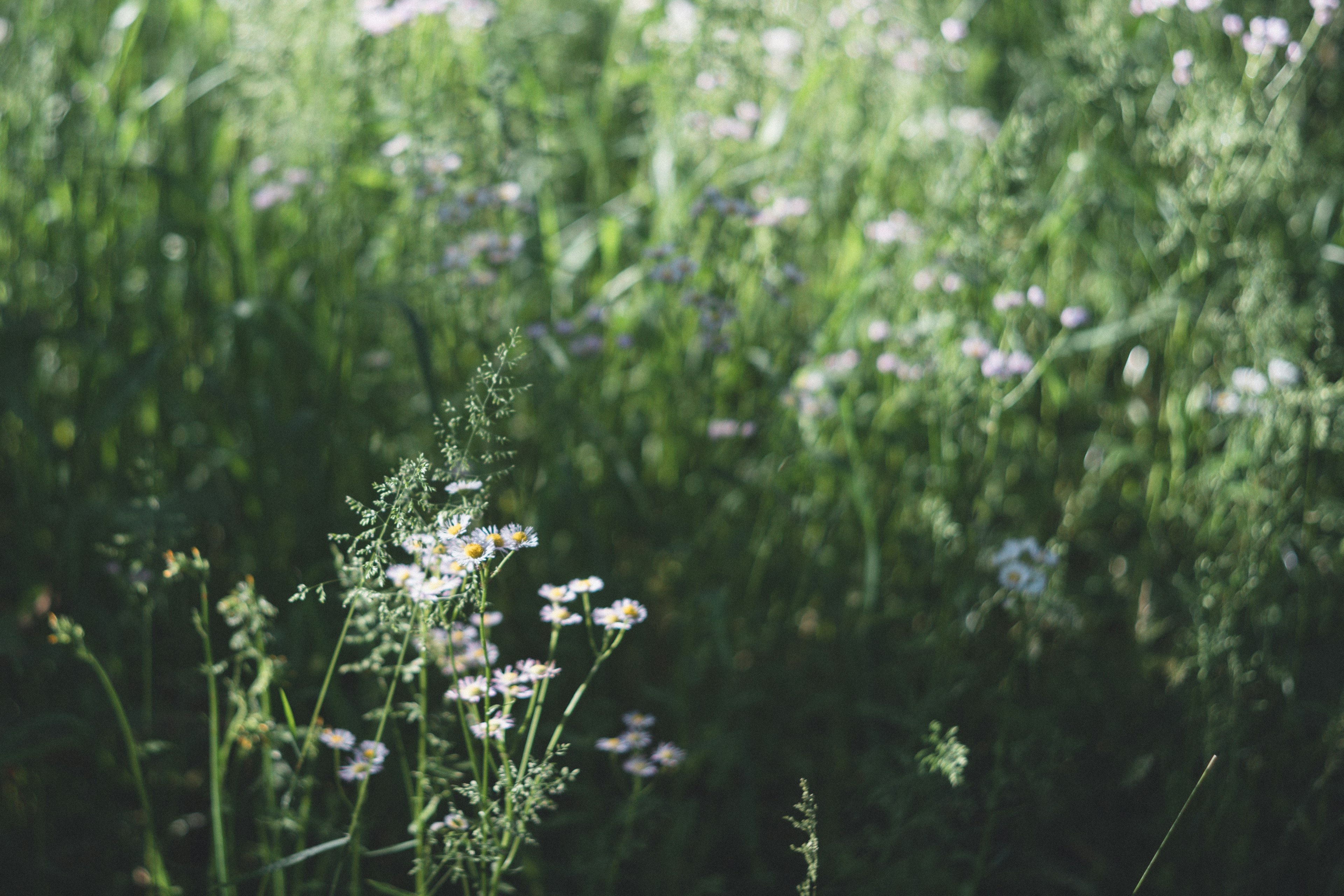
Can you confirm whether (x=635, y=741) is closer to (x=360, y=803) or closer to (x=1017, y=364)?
(x=360, y=803)

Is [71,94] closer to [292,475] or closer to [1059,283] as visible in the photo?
[292,475]

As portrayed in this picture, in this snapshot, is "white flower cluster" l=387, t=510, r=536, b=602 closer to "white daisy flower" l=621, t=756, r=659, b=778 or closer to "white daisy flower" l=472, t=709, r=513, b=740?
"white daisy flower" l=472, t=709, r=513, b=740

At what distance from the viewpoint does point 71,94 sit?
2.33m

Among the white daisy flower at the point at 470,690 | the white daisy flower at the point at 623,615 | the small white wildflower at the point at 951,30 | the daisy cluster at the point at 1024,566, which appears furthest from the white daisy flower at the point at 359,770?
the small white wildflower at the point at 951,30

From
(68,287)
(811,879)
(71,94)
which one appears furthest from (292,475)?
(811,879)

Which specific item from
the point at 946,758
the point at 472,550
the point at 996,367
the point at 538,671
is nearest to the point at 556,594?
the point at 538,671

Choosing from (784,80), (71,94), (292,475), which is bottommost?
(292,475)

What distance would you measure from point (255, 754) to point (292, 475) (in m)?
0.55

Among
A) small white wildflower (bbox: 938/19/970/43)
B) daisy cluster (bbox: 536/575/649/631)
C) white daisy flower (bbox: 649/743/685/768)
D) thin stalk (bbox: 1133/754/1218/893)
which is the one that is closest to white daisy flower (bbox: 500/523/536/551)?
daisy cluster (bbox: 536/575/649/631)

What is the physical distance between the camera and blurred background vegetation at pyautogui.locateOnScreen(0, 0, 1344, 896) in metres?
1.65

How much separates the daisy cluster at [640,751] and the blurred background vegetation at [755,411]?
0.09m

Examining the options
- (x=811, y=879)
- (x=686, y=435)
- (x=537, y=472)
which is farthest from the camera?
(x=686, y=435)

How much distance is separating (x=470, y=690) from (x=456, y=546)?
1.05 ft

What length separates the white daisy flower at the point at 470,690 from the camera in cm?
109
